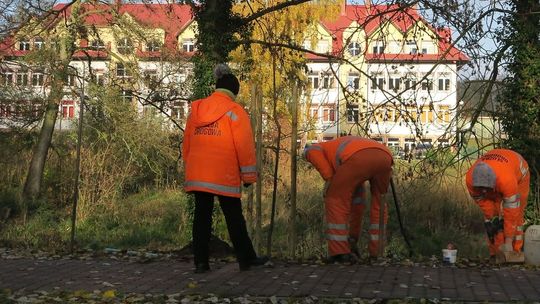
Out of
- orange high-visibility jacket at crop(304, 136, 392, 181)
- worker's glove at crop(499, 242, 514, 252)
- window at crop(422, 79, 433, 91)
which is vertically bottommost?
worker's glove at crop(499, 242, 514, 252)

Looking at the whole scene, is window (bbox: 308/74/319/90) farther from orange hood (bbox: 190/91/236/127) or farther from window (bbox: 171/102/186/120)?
orange hood (bbox: 190/91/236/127)

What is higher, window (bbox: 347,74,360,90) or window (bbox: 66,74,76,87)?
window (bbox: 66,74,76,87)

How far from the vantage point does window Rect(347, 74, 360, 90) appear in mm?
12375

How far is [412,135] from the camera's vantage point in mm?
12508

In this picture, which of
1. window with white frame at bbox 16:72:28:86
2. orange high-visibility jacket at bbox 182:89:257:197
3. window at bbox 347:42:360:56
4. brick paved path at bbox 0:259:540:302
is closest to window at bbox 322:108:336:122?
window at bbox 347:42:360:56

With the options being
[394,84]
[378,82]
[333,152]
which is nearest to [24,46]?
[378,82]

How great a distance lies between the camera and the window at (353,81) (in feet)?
40.6

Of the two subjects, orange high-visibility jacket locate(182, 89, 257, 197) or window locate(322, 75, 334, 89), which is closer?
orange high-visibility jacket locate(182, 89, 257, 197)

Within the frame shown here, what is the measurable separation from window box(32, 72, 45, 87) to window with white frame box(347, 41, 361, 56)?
12.6m

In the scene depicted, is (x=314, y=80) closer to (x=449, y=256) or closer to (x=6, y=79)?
(x=449, y=256)

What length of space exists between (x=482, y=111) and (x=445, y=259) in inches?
226

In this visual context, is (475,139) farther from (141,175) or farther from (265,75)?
(141,175)

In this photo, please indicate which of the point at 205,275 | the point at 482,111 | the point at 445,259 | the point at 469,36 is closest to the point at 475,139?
the point at 482,111

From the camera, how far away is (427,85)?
39.4 ft
